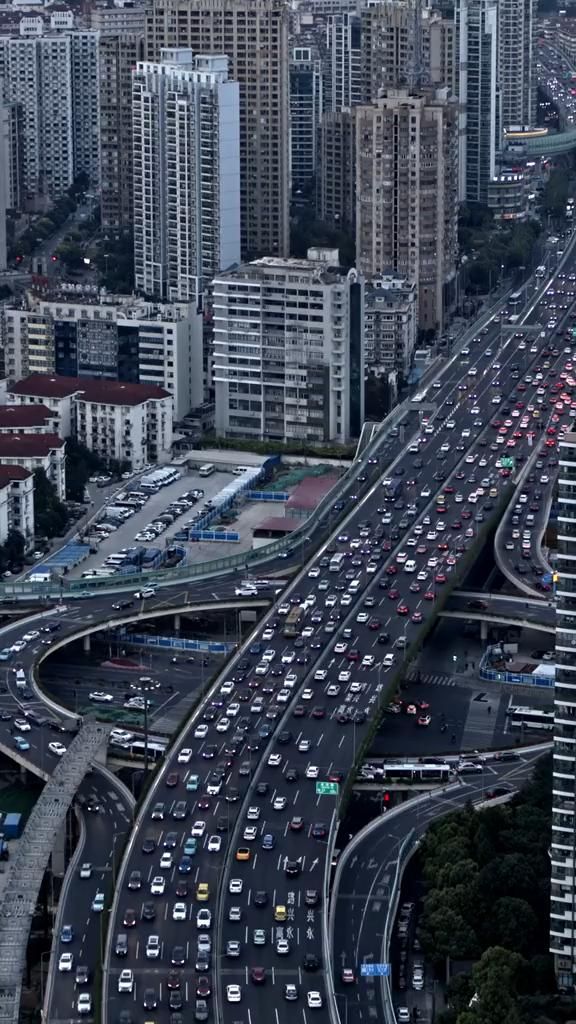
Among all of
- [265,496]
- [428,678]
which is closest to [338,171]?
[265,496]

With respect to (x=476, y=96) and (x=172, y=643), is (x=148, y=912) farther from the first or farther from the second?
(x=476, y=96)

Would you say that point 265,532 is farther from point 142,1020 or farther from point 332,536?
point 142,1020

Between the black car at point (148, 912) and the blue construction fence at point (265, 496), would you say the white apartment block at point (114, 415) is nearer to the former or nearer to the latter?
the blue construction fence at point (265, 496)

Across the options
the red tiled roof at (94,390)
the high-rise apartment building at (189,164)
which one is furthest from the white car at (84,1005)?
the high-rise apartment building at (189,164)

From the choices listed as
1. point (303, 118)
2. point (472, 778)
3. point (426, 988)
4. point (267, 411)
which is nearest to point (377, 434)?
point (267, 411)

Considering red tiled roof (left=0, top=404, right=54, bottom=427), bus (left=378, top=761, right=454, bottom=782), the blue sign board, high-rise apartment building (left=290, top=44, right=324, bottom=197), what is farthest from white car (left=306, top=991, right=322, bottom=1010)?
high-rise apartment building (left=290, top=44, right=324, bottom=197)
